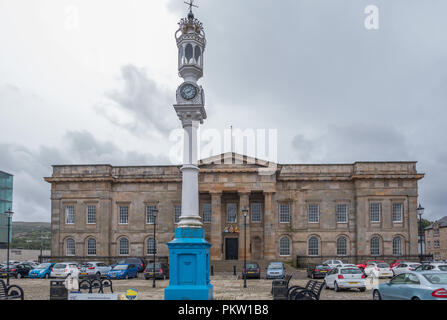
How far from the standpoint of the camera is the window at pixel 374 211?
50.5 meters

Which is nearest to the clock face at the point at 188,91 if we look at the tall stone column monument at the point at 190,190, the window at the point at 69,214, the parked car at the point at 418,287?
the tall stone column monument at the point at 190,190

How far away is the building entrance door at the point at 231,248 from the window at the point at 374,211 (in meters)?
Result: 14.3

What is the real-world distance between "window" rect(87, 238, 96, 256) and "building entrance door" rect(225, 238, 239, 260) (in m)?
14.2

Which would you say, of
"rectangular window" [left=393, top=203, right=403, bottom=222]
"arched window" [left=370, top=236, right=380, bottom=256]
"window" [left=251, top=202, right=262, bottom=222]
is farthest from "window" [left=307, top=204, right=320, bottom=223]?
"rectangular window" [left=393, top=203, right=403, bottom=222]

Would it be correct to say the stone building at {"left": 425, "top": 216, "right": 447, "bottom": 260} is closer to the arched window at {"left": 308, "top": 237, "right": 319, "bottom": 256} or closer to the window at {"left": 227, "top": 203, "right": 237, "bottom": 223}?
the arched window at {"left": 308, "top": 237, "right": 319, "bottom": 256}

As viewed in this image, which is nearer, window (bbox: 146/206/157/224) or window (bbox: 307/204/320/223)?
window (bbox: 307/204/320/223)

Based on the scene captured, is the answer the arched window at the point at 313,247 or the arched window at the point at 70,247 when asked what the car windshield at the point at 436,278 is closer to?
the arched window at the point at 313,247

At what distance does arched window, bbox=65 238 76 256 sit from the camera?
5203 centimetres

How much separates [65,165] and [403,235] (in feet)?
120

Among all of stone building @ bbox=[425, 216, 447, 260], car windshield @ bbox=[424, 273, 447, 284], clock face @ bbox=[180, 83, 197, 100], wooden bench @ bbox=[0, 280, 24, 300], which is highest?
clock face @ bbox=[180, 83, 197, 100]

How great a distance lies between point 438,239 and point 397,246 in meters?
35.3
